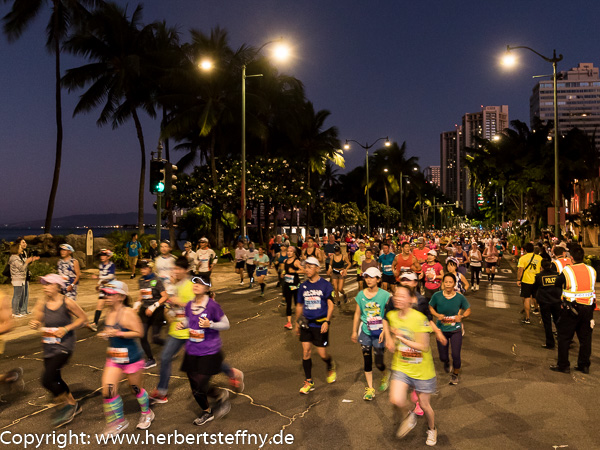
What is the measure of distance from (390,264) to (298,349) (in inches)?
169

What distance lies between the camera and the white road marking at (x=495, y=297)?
43.0 feet

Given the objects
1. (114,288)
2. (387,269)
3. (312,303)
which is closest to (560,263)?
(387,269)

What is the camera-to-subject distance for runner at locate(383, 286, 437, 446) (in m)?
4.54

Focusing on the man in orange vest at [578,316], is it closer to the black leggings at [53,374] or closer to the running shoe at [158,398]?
the running shoe at [158,398]

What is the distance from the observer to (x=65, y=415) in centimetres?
511

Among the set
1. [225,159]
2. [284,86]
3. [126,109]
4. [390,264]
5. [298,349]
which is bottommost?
[298,349]

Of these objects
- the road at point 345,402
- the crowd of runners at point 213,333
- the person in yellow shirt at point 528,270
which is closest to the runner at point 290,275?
the road at point 345,402

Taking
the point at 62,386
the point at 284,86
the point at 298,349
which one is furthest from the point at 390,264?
the point at 284,86

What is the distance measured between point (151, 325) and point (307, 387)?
107 inches

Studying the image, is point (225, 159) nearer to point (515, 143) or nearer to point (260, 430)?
point (515, 143)

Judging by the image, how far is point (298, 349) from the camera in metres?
8.37

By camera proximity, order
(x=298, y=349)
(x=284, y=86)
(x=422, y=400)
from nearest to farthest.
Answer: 1. (x=422, y=400)
2. (x=298, y=349)
3. (x=284, y=86)

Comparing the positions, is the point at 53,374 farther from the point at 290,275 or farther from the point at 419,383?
the point at 290,275

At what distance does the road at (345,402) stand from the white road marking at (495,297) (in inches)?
170
